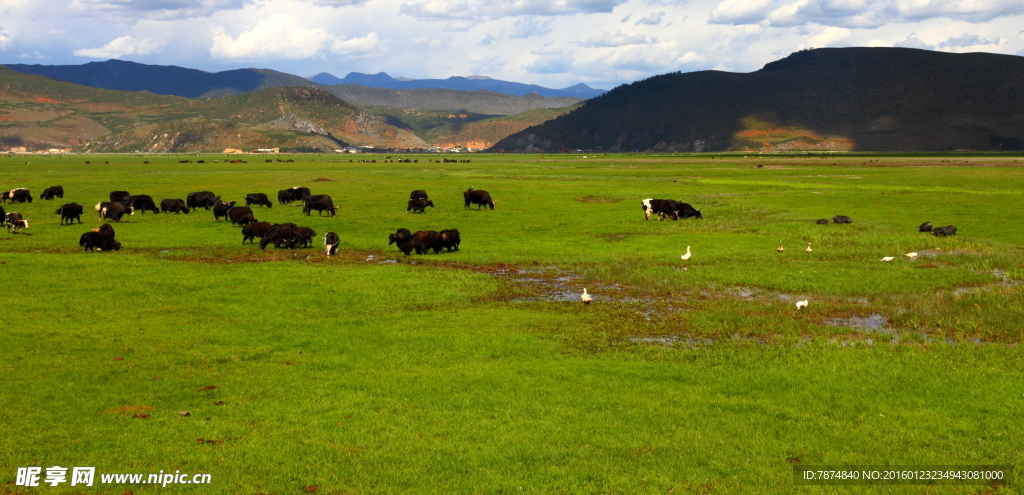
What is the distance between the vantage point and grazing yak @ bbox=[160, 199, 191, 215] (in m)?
43.5

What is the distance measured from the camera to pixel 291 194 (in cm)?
4916

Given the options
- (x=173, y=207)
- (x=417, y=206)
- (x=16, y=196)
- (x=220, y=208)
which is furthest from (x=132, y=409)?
(x=16, y=196)

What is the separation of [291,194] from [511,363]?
3773 centimetres

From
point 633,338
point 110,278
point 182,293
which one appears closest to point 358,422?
point 633,338

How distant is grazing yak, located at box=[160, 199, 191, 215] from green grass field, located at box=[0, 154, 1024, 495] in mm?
12739

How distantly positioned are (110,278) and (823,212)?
35956 mm

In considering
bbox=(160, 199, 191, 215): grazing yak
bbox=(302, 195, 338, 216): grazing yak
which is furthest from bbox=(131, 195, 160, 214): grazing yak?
bbox=(302, 195, 338, 216): grazing yak

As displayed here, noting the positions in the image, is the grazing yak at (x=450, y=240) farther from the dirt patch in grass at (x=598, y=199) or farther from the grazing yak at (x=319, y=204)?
the dirt patch in grass at (x=598, y=199)

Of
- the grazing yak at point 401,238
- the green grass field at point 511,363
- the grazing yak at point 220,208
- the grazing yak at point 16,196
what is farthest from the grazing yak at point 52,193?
the grazing yak at point 401,238

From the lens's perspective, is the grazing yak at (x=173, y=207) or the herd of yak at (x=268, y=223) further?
the grazing yak at (x=173, y=207)

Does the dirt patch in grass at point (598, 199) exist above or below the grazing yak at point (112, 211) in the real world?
below

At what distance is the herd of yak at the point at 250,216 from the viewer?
29.0 meters

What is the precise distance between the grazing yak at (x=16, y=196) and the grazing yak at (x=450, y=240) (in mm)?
34231

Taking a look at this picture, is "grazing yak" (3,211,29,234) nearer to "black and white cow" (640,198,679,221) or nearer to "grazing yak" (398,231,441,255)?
"grazing yak" (398,231,441,255)
